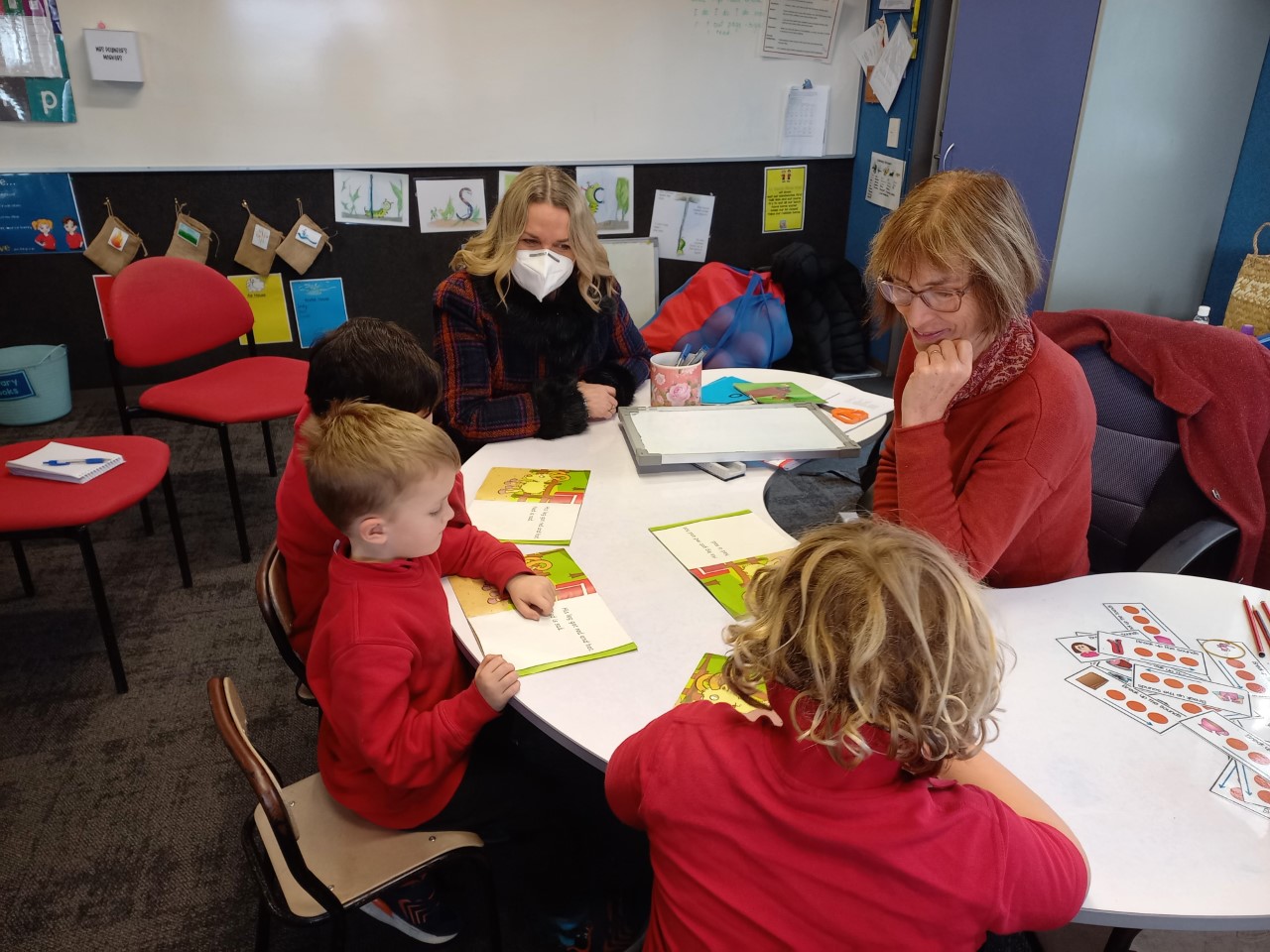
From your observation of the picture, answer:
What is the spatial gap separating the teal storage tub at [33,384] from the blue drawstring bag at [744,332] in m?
2.55

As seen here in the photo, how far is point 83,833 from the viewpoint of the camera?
173cm

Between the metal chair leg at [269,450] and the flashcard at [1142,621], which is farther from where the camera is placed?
the metal chair leg at [269,450]

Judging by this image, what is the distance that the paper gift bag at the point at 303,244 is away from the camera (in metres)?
3.62

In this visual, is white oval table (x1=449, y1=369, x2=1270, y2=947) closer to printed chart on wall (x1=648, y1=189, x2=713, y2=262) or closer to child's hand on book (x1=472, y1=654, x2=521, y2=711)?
child's hand on book (x1=472, y1=654, x2=521, y2=711)

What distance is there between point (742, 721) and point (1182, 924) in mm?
454

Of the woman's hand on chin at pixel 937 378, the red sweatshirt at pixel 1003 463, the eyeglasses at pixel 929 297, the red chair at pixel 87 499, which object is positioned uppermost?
the eyeglasses at pixel 929 297

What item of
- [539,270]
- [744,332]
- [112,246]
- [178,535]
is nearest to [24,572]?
[178,535]

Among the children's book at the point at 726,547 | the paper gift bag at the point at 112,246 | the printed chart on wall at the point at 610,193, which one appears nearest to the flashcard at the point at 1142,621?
the children's book at the point at 726,547

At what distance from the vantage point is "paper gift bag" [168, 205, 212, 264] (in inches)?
138

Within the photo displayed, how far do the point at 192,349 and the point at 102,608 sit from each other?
107cm

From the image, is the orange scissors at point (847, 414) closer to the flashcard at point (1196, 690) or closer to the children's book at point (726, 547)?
the children's book at point (726, 547)

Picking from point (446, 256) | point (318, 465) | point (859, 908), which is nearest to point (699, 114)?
point (446, 256)

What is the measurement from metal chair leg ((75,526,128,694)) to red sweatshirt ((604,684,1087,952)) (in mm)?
1706

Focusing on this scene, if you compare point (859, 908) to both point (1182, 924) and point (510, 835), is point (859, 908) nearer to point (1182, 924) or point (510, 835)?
point (1182, 924)
